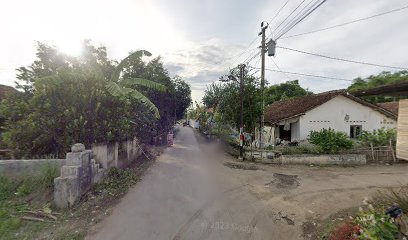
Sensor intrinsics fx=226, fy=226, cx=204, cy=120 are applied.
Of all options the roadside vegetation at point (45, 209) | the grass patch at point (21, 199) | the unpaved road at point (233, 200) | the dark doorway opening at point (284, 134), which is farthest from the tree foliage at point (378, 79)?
the grass patch at point (21, 199)

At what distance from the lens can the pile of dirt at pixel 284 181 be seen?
8.50m

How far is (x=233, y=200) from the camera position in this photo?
6.86m

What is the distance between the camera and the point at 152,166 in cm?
1107

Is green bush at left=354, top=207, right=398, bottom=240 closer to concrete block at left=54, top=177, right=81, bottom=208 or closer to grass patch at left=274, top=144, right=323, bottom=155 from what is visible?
concrete block at left=54, top=177, right=81, bottom=208

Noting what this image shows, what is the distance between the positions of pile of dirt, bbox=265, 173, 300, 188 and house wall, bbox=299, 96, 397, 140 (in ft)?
22.2

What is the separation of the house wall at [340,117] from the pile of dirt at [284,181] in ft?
22.2

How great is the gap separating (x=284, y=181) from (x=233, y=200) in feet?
10.3

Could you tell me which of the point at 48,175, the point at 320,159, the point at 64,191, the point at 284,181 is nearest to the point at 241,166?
the point at 284,181

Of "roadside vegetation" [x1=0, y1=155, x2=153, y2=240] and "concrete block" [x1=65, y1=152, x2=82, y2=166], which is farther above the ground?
"concrete block" [x1=65, y1=152, x2=82, y2=166]

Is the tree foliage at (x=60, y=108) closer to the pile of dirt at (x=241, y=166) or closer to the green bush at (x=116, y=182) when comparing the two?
the green bush at (x=116, y=182)

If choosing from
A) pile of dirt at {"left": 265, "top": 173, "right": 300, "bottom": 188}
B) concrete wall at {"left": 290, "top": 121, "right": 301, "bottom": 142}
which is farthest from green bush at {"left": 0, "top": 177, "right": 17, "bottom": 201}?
concrete wall at {"left": 290, "top": 121, "right": 301, "bottom": 142}

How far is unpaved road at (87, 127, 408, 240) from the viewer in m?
4.99

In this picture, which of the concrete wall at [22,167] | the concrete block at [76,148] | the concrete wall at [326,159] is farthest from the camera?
the concrete wall at [326,159]

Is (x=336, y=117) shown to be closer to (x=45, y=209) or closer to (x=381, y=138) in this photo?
(x=381, y=138)
